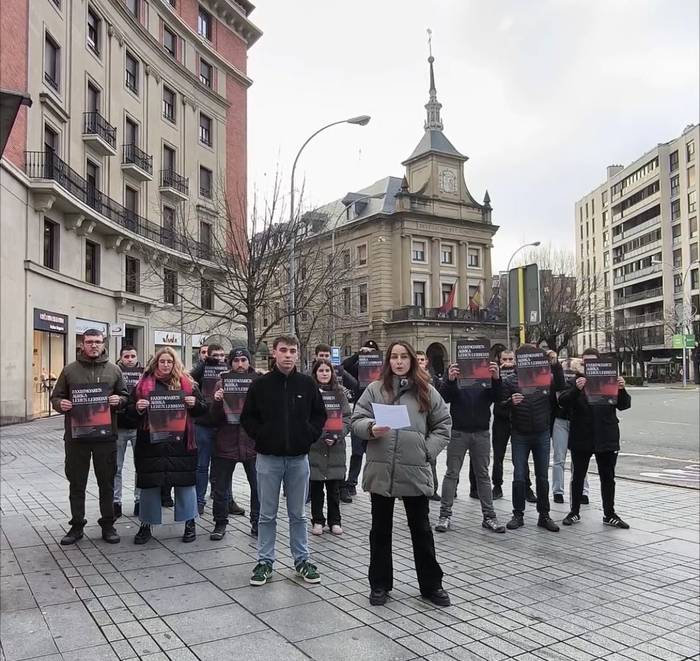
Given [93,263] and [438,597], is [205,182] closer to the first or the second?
[93,263]

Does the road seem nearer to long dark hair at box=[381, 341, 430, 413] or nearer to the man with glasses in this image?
long dark hair at box=[381, 341, 430, 413]

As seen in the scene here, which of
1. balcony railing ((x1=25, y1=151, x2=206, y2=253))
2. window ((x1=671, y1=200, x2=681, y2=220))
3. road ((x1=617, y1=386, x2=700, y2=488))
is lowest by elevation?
road ((x1=617, y1=386, x2=700, y2=488))

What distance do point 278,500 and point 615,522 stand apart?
439 cm

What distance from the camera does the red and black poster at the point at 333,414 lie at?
7371mm

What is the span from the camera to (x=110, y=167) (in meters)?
29.1

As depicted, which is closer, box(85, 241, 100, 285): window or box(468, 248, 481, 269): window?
box(85, 241, 100, 285): window

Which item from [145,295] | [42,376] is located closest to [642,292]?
[145,295]

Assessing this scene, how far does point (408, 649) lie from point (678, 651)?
1.83 m

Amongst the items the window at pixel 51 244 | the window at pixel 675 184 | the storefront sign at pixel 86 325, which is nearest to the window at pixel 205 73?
the window at pixel 51 244

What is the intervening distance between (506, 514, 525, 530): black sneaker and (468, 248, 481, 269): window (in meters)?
56.4

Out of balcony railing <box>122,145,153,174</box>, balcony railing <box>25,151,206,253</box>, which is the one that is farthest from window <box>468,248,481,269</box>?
balcony railing <box>122,145,153,174</box>

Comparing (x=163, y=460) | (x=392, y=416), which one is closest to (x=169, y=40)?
(x=163, y=460)

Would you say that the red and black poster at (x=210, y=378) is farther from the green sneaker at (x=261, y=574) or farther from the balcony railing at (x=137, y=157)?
the balcony railing at (x=137, y=157)

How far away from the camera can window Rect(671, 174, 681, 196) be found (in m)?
77.9
